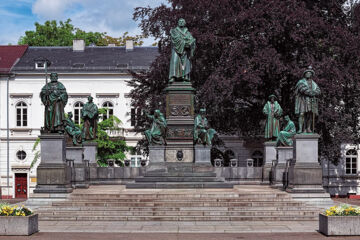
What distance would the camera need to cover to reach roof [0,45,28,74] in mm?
54362

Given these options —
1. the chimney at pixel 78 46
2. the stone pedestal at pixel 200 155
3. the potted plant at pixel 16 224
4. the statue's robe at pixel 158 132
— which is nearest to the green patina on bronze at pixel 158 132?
the statue's robe at pixel 158 132

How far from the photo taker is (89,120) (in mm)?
27984

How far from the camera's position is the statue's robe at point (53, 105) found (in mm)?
22141

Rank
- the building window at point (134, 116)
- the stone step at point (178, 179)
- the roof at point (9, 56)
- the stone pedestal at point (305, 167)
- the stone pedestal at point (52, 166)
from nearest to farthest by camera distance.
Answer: the stone pedestal at point (305, 167)
the stone pedestal at point (52, 166)
the stone step at point (178, 179)
the building window at point (134, 116)
the roof at point (9, 56)

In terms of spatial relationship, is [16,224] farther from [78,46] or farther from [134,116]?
[78,46]

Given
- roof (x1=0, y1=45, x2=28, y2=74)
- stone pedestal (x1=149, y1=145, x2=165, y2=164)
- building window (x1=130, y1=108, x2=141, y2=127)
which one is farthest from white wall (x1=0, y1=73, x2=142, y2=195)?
stone pedestal (x1=149, y1=145, x2=165, y2=164)

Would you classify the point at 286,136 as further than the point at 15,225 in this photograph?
Yes

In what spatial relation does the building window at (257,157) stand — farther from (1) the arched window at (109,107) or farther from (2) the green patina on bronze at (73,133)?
(2) the green patina on bronze at (73,133)

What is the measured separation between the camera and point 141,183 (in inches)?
923

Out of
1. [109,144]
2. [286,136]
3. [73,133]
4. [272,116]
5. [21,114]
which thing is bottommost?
[109,144]

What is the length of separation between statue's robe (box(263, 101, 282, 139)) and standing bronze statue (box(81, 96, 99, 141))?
7401mm

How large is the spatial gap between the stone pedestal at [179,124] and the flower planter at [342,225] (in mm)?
10180

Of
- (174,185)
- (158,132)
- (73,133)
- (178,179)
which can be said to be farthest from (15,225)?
(73,133)

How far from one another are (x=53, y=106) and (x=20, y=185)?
32.3 m
